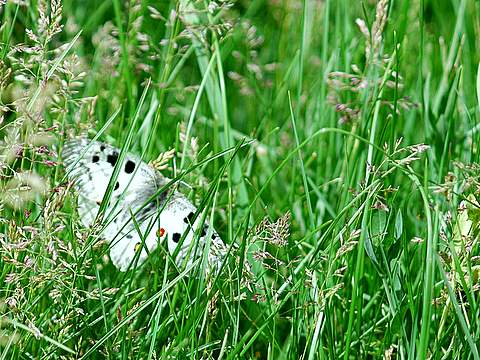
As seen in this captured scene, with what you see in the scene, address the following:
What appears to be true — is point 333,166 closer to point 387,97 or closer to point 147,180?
point 387,97

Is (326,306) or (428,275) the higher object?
(428,275)

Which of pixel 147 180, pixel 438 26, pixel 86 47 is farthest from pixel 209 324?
pixel 438 26

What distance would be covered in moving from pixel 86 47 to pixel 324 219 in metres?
1.28

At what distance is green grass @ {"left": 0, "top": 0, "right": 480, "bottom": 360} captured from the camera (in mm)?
1433

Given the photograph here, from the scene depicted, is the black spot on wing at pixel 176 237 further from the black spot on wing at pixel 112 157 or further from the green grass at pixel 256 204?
the black spot on wing at pixel 112 157

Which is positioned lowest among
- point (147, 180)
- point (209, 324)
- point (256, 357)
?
point (256, 357)

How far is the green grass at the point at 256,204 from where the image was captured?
4.70ft

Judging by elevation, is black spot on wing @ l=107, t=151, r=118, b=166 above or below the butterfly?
above

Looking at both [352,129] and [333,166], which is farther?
[333,166]

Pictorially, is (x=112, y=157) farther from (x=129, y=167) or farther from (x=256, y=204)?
(x=256, y=204)

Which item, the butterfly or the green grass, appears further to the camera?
the butterfly

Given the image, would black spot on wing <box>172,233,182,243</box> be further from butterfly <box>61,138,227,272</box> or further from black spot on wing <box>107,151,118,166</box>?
black spot on wing <box>107,151,118,166</box>

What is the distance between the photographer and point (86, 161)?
66.7 inches

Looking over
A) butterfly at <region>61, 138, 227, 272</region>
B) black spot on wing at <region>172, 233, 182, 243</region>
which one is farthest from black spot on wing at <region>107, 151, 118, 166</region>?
black spot on wing at <region>172, 233, 182, 243</region>
